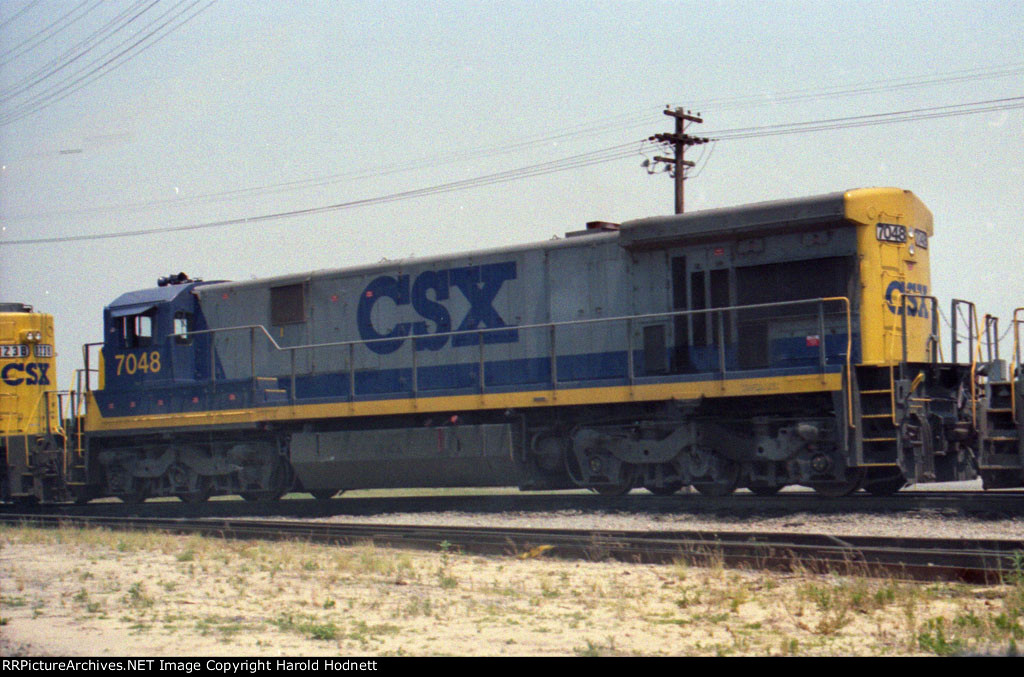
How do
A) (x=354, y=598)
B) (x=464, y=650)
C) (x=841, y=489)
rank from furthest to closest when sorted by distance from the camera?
(x=841, y=489), (x=354, y=598), (x=464, y=650)

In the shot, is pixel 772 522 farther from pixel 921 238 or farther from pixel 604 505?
pixel 921 238

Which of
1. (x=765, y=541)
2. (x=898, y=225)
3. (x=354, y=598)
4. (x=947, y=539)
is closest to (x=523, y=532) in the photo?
(x=765, y=541)

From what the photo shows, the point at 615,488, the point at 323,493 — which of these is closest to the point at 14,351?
the point at 323,493

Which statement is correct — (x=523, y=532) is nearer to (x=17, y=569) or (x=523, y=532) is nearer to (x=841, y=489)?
(x=841, y=489)

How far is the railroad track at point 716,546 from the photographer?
7.79m

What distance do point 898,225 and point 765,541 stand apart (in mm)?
4858

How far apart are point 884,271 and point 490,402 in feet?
16.9

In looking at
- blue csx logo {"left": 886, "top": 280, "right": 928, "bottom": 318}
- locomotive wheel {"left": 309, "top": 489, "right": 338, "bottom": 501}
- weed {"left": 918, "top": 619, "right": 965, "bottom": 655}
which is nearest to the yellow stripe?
blue csx logo {"left": 886, "top": 280, "right": 928, "bottom": 318}

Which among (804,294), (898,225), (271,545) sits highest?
(898,225)

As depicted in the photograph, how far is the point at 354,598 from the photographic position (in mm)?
7730

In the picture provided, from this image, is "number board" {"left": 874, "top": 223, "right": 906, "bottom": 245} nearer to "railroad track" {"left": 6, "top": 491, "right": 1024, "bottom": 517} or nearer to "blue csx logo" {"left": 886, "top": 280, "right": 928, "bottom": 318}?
"blue csx logo" {"left": 886, "top": 280, "right": 928, "bottom": 318}

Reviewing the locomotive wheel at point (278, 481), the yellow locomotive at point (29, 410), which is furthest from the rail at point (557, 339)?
the yellow locomotive at point (29, 410)

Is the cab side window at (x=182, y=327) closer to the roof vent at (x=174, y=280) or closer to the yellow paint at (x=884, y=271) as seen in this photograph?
the roof vent at (x=174, y=280)

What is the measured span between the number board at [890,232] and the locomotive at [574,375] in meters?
0.04
